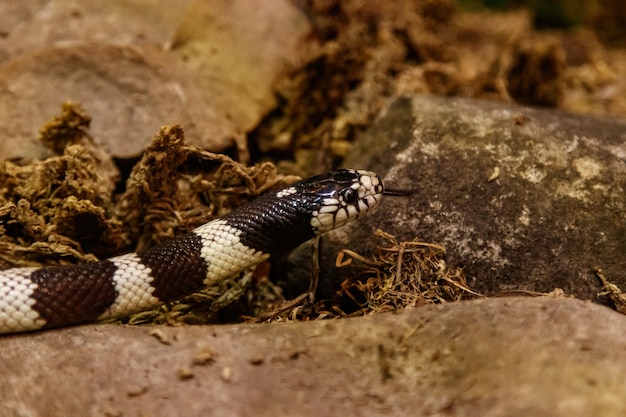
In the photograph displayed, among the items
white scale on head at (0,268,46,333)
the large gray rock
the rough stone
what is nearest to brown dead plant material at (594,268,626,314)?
the large gray rock

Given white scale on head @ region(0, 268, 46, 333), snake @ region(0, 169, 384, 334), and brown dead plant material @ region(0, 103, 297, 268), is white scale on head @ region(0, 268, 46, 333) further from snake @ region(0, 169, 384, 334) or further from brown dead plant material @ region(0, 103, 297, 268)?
brown dead plant material @ region(0, 103, 297, 268)

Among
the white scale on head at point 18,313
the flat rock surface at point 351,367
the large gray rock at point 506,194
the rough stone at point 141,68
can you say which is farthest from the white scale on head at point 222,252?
the rough stone at point 141,68

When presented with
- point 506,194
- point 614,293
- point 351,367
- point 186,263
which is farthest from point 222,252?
point 614,293

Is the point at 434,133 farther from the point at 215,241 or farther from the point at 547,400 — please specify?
the point at 547,400

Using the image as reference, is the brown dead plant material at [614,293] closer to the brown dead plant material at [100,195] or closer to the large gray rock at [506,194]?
the large gray rock at [506,194]

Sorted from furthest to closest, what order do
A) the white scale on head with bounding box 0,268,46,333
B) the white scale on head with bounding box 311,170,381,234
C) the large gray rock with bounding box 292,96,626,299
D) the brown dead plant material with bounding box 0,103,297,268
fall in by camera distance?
the brown dead plant material with bounding box 0,103,297,268
the white scale on head with bounding box 311,170,381,234
the large gray rock with bounding box 292,96,626,299
the white scale on head with bounding box 0,268,46,333

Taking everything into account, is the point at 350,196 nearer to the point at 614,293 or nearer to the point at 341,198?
the point at 341,198

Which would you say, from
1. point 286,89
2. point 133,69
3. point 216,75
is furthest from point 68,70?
point 286,89
